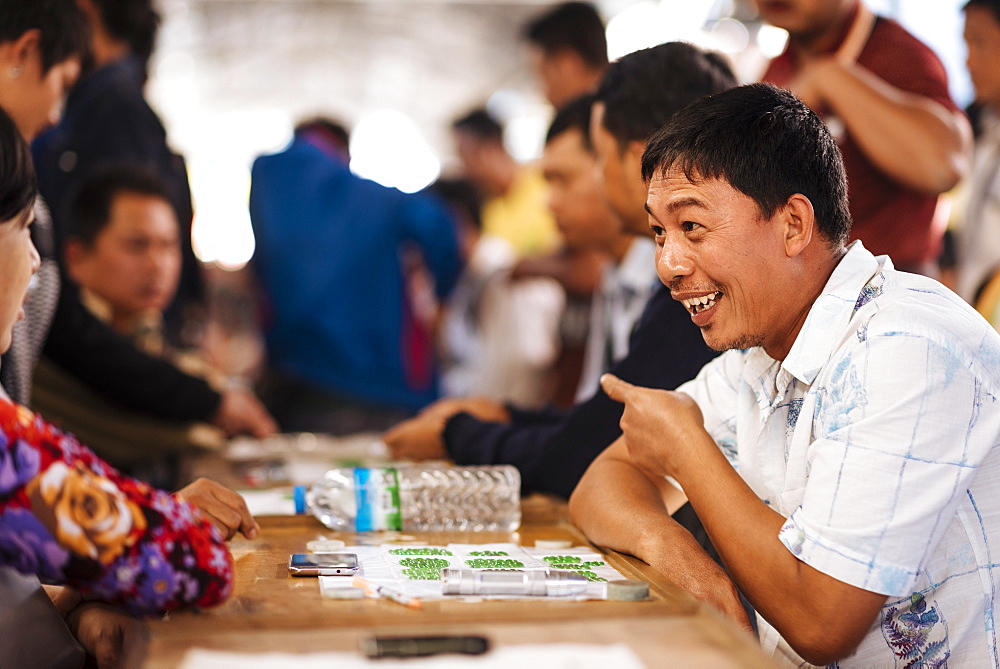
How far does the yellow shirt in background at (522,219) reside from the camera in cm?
648

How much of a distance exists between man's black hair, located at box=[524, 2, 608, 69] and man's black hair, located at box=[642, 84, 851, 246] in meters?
2.65

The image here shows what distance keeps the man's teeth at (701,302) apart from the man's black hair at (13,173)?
979 mm

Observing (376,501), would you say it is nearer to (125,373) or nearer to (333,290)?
(125,373)

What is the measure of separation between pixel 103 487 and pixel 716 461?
0.82 metres

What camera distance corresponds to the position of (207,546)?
3.81 ft

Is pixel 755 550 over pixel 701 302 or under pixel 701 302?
under

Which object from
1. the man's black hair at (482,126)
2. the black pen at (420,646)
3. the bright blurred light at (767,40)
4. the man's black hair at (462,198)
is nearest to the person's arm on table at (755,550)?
the black pen at (420,646)

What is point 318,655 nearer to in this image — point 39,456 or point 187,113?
point 39,456

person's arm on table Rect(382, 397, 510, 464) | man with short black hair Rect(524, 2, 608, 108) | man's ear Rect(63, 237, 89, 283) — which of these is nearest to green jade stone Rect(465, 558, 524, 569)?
person's arm on table Rect(382, 397, 510, 464)

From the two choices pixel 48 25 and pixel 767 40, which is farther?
pixel 767 40

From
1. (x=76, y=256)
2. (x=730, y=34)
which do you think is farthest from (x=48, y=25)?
(x=730, y=34)

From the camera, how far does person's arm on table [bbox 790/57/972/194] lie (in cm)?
230

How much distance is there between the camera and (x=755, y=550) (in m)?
1.31

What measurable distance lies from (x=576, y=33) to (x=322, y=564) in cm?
310
